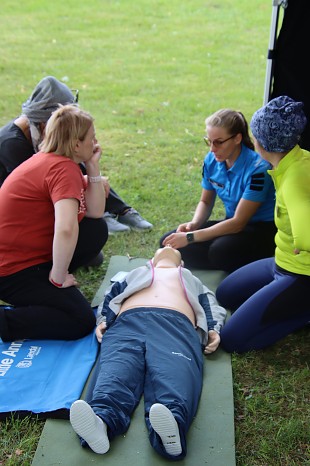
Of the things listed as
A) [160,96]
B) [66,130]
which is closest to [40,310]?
[66,130]

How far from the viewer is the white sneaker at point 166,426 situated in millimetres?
2619

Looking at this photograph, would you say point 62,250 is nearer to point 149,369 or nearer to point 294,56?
point 149,369

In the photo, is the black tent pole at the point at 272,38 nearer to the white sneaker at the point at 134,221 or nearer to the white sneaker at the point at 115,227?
the white sneaker at the point at 134,221

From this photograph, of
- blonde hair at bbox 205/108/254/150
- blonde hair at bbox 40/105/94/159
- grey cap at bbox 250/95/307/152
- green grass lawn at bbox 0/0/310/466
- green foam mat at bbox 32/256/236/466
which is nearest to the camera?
green foam mat at bbox 32/256/236/466

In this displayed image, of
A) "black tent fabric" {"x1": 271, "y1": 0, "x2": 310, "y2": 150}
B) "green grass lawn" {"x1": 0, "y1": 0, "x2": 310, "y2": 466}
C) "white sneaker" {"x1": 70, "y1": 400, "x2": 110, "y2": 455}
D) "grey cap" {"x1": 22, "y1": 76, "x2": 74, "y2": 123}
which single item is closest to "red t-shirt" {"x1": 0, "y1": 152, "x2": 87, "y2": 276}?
"grey cap" {"x1": 22, "y1": 76, "x2": 74, "y2": 123}

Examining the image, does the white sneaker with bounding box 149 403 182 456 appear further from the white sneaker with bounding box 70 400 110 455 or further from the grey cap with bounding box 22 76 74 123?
the grey cap with bounding box 22 76 74 123

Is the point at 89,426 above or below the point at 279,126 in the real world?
below

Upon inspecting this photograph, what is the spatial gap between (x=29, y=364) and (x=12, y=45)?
27.8 feet

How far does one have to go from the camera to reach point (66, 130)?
355cm

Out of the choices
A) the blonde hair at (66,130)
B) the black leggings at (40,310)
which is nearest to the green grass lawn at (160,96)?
the black leggings at (40,310)

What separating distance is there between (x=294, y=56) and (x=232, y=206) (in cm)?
119

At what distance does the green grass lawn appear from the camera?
3115 mm

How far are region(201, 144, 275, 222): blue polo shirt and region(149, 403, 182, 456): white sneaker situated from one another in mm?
1940

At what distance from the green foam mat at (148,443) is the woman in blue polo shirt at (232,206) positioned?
1.30m
